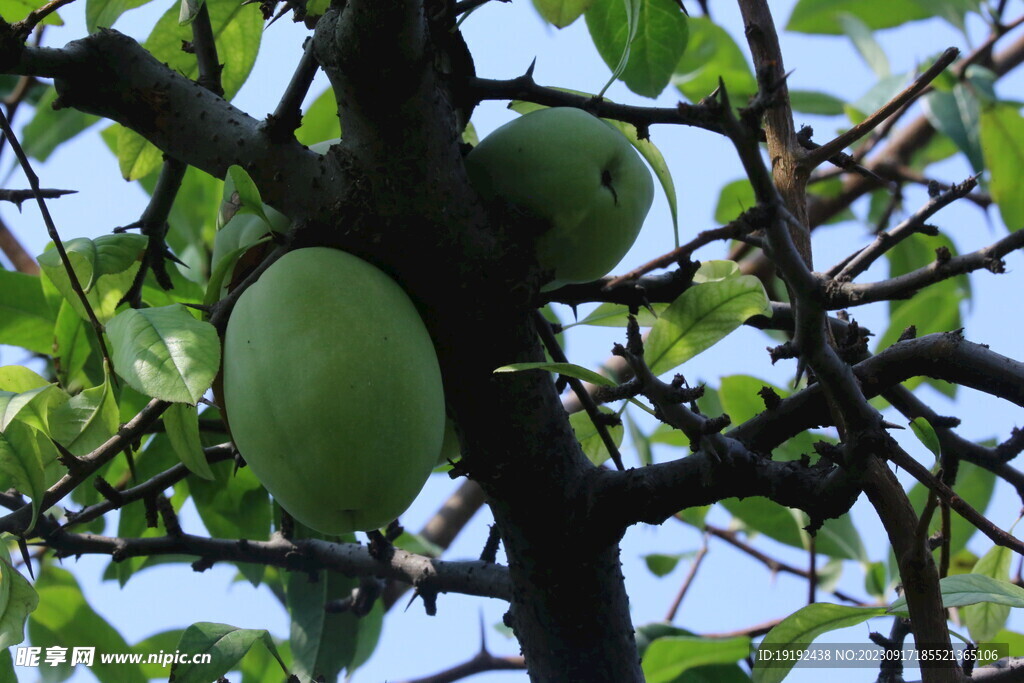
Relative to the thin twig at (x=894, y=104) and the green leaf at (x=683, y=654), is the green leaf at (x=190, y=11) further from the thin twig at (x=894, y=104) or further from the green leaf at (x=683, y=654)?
the green leaf at (x=683, y=654)

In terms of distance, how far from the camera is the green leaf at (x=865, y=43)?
2221mm

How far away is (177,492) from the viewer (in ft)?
4.84

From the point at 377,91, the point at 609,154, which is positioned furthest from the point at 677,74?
the point at 377,91

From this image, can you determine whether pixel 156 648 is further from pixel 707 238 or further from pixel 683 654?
pixel 707 238

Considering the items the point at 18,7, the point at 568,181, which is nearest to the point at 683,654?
the point at 568,181

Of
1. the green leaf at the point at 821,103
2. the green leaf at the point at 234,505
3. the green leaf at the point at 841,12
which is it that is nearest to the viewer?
the green leaf at the point at 234,505

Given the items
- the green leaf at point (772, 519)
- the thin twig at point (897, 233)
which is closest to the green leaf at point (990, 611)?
the green leaf at point (772, 519)

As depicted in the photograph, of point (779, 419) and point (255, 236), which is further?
point (255, 236)

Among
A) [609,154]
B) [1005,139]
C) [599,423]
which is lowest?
[599,423]

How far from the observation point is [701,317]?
0.98m

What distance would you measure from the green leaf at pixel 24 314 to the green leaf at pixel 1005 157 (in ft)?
5.22

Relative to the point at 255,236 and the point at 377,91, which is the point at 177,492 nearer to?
the point at 255,236

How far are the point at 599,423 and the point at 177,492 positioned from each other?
810mm

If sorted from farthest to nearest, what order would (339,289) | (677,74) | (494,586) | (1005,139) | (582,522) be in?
(677,74), (1005,139), (494,586), (582,522), (339,289)
